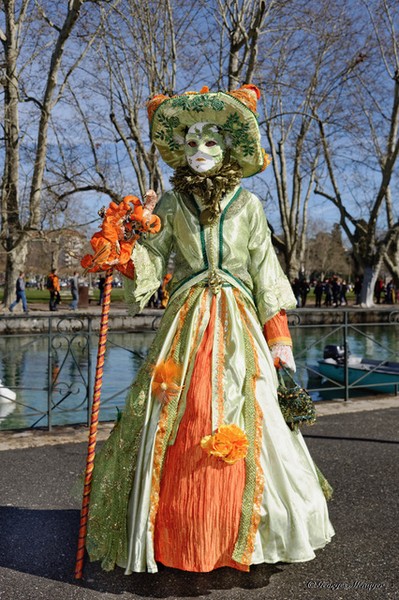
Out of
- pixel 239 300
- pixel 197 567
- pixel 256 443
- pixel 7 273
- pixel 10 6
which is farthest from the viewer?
pixel 7 273

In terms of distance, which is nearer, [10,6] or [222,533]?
[222,533]

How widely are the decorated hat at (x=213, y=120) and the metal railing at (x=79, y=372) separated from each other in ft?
8.69

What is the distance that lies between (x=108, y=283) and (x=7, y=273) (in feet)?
55.7

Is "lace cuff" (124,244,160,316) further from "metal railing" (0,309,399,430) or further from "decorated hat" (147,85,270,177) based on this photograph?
"metal railing" (0,309,399,430)

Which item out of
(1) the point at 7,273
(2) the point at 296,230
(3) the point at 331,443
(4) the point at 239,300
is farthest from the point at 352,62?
(4) the point at 239,300

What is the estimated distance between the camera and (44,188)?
16547 millimetres

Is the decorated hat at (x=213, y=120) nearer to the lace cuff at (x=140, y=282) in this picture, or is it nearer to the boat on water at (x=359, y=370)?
the lace cuff at (x=140, y=282)

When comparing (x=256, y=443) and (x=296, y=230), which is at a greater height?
(x=296, y=230)

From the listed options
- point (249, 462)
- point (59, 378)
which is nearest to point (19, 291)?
point (59, 378)

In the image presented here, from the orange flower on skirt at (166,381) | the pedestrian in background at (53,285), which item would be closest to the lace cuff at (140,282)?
the orange flower on skirt at (166,381)

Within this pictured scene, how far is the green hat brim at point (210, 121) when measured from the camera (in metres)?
2.79

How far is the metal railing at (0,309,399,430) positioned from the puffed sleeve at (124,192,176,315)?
95.4 inches

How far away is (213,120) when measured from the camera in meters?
2.86

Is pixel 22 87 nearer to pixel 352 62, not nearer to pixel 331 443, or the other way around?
pixel 352 62
